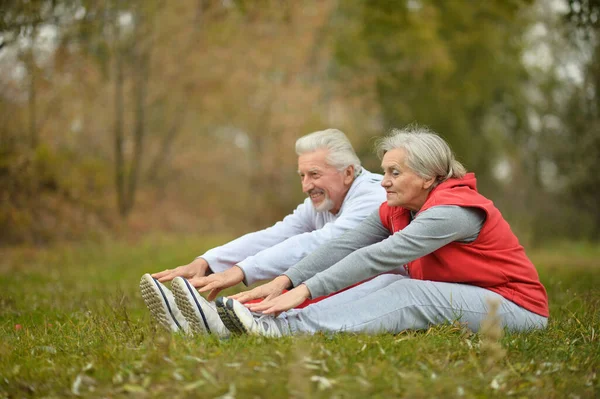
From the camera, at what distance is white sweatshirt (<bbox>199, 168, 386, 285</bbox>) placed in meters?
4.38

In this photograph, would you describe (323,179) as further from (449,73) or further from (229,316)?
(449,73)

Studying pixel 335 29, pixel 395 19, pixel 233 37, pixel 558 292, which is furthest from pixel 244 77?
pixel 558 292

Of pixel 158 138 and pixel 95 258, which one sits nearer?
pixel 95 258

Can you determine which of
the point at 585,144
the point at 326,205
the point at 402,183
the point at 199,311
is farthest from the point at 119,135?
the point at 199,311

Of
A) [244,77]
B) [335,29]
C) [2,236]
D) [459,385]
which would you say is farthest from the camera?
[335,29]

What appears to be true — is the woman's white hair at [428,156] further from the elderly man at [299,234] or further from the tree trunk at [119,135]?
the tree trunk at [119,135]

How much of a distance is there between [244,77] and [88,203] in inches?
209

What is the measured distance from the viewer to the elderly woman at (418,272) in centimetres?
370

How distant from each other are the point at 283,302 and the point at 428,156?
1.23 m

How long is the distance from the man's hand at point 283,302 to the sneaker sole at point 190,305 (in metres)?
0.27

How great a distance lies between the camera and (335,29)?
21109 millimetres

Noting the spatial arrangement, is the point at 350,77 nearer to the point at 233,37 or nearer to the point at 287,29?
the point at 287,29

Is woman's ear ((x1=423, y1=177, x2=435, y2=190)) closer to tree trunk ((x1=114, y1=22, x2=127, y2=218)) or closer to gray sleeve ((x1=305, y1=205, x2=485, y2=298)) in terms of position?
gray sleeve ((x1=305, y1=205, x2=485, y2=298))

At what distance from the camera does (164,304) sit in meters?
3.82
